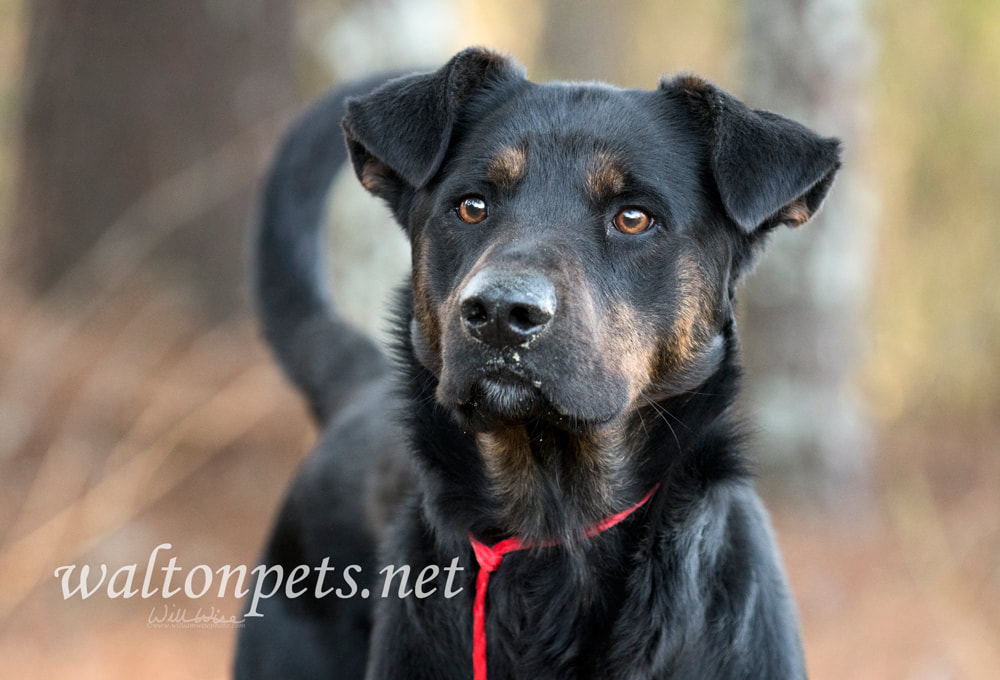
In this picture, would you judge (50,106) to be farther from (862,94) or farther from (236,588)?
(862,94)

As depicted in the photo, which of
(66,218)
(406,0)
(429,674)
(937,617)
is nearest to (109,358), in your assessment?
(66,218)

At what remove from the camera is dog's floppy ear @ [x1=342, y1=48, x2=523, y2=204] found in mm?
3051

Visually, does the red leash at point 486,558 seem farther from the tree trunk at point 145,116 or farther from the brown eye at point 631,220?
the tree trunk at point 145,116

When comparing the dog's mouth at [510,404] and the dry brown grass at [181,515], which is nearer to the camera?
the dog's mouth at [510,404]

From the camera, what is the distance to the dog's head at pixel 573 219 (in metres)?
2.59

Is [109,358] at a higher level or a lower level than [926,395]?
lower

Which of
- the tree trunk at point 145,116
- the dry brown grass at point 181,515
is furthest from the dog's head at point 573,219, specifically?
the tree trunk at point 145,116

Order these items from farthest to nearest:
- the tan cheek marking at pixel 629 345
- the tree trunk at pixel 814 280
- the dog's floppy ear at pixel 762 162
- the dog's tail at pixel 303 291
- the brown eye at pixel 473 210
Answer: the tree trunk at pixel 814 280
the dog's tail at pixel 303 291
the brown eye at pixel 473 210
the dog's floppy ear at pixel 762 162
the tan cheek marking at pixel 629 345

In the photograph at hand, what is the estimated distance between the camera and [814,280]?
637 centimetres

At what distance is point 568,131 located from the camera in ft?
9.75

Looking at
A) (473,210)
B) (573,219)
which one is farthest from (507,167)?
(573,219)

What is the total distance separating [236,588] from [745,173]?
372 cm

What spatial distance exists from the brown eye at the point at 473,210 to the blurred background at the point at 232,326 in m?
3.10

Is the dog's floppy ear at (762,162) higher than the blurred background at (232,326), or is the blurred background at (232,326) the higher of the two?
the blurred background at (232,326)
